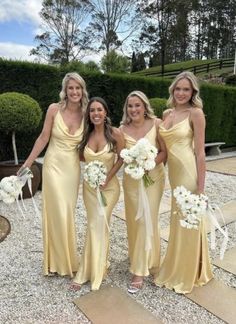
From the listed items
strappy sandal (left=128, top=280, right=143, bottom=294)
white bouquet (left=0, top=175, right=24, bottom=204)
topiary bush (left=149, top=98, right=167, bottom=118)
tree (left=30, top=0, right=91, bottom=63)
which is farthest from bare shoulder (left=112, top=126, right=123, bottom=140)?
tree (left=30, top=0, right=91, bottom=63)

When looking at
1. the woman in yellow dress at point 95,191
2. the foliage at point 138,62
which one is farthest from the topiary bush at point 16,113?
the foliage at point 138,62

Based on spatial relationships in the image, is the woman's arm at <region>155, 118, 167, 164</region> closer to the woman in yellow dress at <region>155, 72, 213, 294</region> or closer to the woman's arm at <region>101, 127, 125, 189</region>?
the woman in yellow dress at <region>155, 72, 213, 294</region>

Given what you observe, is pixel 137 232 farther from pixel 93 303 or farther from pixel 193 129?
pixel 193 129

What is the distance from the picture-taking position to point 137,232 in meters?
3.34

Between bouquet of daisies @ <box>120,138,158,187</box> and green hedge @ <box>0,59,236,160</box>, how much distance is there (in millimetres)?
5170

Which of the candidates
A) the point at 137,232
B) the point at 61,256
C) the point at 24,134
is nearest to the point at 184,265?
the point at 137,232

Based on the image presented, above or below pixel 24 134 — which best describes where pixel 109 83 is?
above

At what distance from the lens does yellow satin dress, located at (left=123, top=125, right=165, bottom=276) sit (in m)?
3.25

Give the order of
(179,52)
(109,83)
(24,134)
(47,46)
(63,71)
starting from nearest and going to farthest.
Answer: (24,134) < (63,71) < (109,83) < (47,46) < (179,52)

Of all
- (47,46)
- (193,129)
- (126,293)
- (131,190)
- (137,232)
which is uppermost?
(47,46)

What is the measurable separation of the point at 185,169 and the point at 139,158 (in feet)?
1.68

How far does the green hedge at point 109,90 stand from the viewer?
789cm

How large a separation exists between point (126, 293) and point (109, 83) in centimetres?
722

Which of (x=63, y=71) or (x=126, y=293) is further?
(x=63, y=71)
